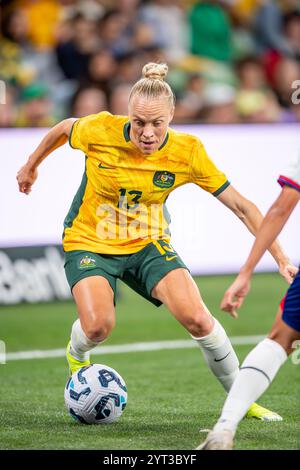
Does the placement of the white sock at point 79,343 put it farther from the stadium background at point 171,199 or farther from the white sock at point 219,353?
the white sock at point 219,353

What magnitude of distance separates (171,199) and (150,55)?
3.75 meters

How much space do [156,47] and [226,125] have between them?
3324 mm

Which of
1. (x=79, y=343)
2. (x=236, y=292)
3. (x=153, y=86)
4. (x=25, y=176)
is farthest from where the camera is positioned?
(x=25, y=176)

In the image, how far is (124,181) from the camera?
6.12 m

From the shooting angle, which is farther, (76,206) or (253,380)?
(76,206)

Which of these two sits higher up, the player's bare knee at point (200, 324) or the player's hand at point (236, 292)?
the player's hand at point (236, 292)

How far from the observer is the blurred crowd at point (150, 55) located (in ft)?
43.8

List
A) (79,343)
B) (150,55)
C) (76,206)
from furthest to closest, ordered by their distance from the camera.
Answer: (150,55), (76,206), (79,343)

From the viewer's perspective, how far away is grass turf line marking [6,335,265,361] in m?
8.57

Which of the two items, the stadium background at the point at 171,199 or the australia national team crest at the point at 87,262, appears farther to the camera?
the stadium background at the point at 171,199

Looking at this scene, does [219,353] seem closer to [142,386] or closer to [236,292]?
[236,292]

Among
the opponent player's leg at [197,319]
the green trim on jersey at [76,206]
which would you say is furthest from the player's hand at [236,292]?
the green trim on jersey at [76,206]

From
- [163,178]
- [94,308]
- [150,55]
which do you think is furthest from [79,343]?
[150,55]

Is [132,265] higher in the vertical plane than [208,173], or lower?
lower
